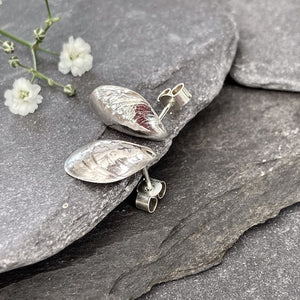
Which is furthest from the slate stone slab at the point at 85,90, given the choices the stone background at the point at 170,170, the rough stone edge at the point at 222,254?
the rough stone edge at the point at 222,254

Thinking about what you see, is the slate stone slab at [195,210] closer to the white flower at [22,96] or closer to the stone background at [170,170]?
the stone background at [170,170]

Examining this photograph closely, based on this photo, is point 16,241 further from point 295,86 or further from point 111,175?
point 295,86

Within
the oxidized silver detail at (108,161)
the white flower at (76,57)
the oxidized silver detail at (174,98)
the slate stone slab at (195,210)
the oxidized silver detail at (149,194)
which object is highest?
the white flower at (76,57)

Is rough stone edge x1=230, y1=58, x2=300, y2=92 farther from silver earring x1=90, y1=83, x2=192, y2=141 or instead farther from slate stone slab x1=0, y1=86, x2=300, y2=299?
silver earring x1=90, y1=83, x2=192, y2=141

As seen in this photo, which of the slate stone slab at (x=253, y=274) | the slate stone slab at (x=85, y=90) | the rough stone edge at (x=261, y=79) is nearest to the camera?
the slate stone slab at (x=85, y=90)

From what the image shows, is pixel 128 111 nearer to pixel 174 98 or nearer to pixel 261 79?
pixel 174 98

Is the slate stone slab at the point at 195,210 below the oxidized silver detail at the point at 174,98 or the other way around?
below

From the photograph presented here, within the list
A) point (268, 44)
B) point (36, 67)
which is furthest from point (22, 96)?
point (268, 44)

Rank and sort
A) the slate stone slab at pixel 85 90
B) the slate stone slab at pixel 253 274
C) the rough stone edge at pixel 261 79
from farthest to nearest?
the rough stone edge at pixel 261 79 → the slate stone slab at pixel 253 274 → the slate stone slab at pixel 85 90
